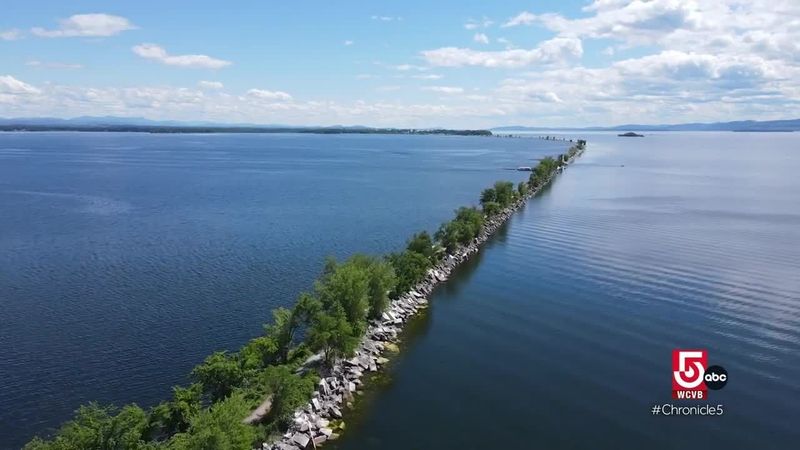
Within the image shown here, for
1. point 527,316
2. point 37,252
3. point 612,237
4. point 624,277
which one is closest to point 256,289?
point 527,316

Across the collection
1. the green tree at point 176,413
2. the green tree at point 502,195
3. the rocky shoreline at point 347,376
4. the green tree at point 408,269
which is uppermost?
the green tree at point 502,195

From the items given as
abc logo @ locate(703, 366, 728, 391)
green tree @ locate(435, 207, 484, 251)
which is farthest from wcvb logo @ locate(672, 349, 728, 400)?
green tree @ locate(435, 207, 484, 251)

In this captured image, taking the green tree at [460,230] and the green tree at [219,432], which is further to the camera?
the green tree at [460,230]

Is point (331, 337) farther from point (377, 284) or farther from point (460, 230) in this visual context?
point (460, 230)

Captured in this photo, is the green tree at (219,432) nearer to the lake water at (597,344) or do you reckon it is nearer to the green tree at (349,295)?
the lake water at (597,344)

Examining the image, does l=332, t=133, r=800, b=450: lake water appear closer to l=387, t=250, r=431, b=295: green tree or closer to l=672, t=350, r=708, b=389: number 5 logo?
l=672, t=350, r=708, b=389: number 5 logo

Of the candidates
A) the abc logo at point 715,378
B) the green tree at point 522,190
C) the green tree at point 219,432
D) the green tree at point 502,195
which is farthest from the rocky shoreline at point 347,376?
the green tree at point 522,190
